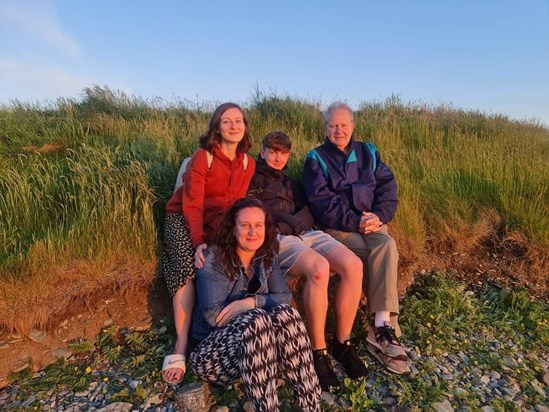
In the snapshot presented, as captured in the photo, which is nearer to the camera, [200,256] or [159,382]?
[159,382]

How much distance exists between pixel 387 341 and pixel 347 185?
1.62 meters

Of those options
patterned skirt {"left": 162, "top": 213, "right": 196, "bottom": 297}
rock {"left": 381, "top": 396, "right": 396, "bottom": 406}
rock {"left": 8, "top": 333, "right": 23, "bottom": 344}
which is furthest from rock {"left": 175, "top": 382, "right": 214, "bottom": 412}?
rock {"left": 8, "top": 333, "right": 23, "bottom": 344}

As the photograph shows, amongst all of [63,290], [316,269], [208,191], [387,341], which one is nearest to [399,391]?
[387,341]

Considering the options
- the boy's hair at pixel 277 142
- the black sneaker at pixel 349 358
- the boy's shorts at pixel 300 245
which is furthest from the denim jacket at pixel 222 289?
the boy's hair at pixel 277 142

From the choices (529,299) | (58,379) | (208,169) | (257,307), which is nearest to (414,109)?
(529,299)

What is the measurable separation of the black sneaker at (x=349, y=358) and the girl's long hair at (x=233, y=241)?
97 centimetres

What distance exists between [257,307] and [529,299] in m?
3.32

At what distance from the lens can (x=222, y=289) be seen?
11.3ft

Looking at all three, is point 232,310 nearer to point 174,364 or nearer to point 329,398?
point 174,364

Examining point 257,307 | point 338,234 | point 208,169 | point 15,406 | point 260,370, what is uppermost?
point 208,169

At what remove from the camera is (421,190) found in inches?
234

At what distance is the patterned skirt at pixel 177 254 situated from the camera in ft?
12.4

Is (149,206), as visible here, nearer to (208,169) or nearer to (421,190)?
(208,169)

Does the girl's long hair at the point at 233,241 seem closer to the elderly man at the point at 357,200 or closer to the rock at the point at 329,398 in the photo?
the elderly man at the point at 357,200
